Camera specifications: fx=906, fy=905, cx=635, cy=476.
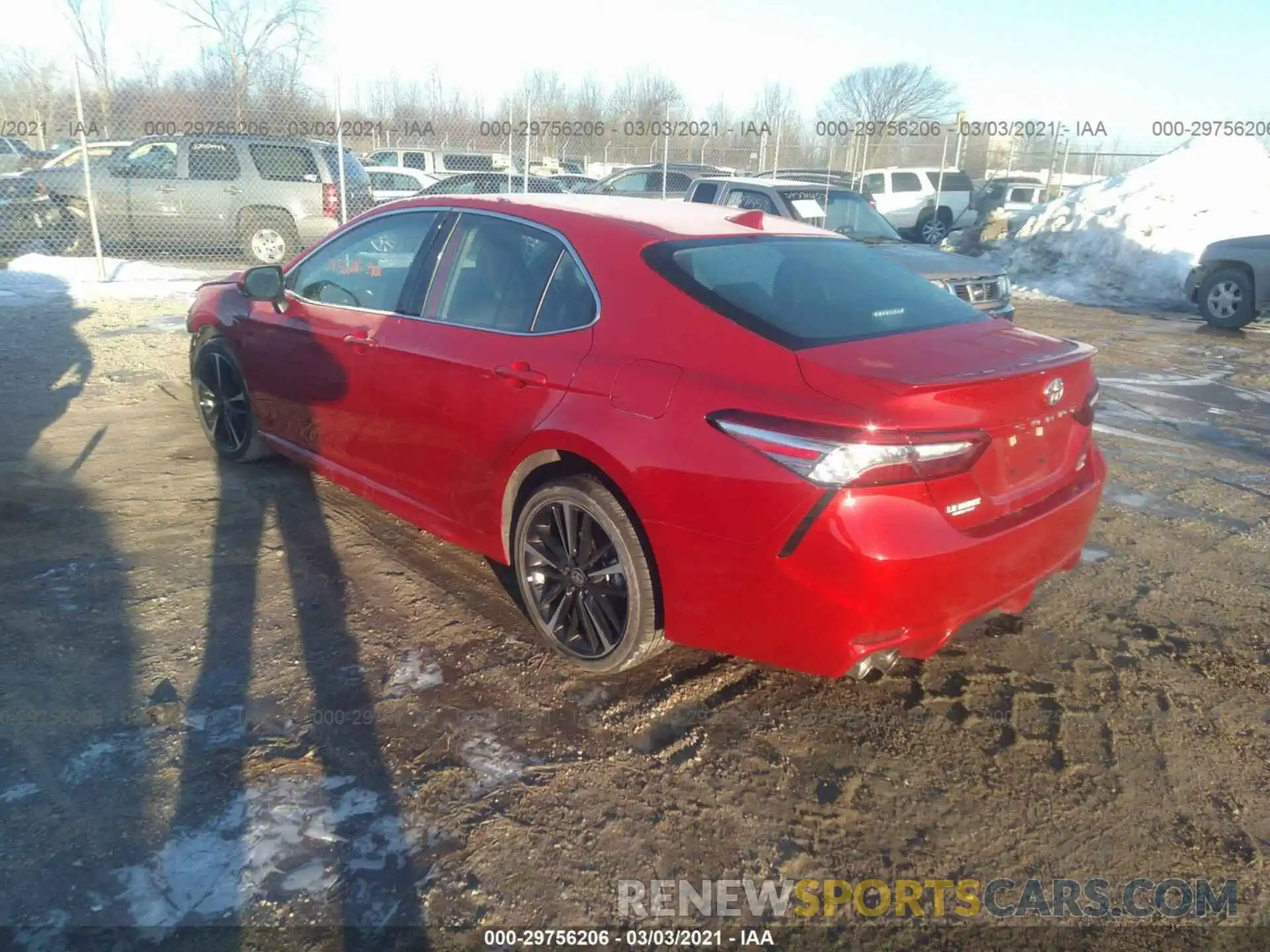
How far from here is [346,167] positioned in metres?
13.9

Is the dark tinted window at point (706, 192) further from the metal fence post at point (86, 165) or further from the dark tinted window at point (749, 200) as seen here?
the metal fence post at point (86, 165)

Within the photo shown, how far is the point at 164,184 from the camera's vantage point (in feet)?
43.4

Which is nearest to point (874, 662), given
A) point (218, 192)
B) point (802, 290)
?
point (802, 290)

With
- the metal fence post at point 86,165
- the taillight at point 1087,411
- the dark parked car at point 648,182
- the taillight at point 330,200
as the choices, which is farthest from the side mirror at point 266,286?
the dark parked car at point 648,182

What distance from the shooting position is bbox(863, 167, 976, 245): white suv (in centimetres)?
2336

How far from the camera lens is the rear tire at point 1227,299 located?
11.8 metres

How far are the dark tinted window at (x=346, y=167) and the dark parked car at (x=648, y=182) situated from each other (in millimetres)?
4078

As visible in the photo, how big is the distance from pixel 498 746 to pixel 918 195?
23.5m

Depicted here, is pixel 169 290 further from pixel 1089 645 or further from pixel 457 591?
pixel 1089 645

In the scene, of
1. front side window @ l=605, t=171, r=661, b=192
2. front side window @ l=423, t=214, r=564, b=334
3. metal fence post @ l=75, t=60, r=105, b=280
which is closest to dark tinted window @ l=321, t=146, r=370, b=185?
metal fence post @ l=75, t=60, r=105, b=280

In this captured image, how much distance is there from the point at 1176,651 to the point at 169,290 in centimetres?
1194

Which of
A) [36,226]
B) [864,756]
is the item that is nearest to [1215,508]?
[864,756]

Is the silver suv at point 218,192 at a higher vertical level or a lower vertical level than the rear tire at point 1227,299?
higher

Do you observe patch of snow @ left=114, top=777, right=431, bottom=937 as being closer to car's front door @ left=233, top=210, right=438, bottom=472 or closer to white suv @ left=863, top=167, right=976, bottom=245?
car's front door @ left=233, top=210, right=438, bottom=472
